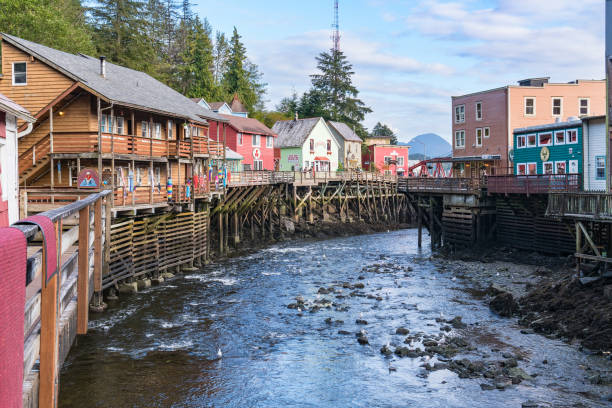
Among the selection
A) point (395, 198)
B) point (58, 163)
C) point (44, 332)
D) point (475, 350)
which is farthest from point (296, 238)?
point (44, 332)

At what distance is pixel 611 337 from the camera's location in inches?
603

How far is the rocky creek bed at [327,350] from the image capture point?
42.7ft

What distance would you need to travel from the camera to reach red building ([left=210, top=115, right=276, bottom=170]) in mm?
52750

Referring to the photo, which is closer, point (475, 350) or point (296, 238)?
point (475, 350)

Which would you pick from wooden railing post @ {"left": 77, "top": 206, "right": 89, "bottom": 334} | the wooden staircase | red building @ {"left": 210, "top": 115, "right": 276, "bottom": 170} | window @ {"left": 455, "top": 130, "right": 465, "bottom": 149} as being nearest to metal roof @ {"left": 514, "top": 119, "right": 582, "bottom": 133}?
window @ {"left": 455, "top": 130, "right": 465, "bottom": 149}

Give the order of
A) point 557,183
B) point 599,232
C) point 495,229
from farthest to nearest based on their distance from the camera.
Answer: point 495,229 → point 557,183 → point 599,232

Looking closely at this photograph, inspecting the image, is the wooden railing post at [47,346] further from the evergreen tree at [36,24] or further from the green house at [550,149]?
the evergreen tree at [36,24]

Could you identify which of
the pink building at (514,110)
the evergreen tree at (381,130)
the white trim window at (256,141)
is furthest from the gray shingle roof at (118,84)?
the evergreen tree at (381,130)

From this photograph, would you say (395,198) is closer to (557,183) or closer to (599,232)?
(557,183)

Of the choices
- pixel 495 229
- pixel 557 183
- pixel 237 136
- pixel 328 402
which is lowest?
pixel 328 402

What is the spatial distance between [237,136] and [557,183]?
106ft

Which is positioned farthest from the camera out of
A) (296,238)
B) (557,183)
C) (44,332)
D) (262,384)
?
(296,238)

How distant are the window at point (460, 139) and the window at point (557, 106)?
7.59 meters

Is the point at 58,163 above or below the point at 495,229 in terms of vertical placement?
above
